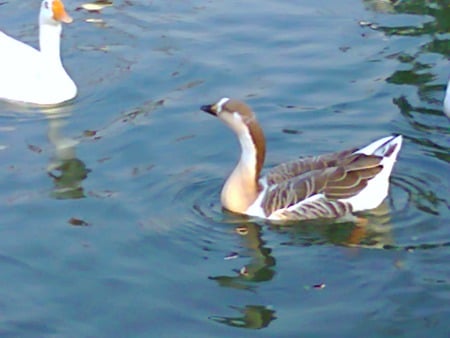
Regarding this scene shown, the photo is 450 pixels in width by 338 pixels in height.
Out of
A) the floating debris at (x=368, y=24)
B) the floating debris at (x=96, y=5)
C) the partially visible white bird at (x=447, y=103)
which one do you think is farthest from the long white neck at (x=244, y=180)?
the floating debris at (x=96, y=5)

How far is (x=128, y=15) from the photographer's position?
1402 cm

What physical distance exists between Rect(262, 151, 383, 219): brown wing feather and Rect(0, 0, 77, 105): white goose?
3.12 meters

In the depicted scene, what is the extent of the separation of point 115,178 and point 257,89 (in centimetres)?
224

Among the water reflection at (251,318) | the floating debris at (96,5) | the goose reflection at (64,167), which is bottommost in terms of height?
the goose reflection at (64,167)

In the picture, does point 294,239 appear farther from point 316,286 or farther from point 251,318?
point 251,318

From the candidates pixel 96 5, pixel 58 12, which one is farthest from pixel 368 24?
pixel 58 12

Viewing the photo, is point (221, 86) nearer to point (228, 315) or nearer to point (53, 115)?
point (53, 115)

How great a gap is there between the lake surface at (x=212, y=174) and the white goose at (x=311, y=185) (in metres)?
0.13

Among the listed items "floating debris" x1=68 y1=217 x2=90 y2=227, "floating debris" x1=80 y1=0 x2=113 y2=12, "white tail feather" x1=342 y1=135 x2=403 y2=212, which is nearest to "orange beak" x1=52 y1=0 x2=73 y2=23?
"floating debris" x1=80 y1=0 x2=113 y2=12

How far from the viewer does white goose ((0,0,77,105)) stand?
12078 millimetres

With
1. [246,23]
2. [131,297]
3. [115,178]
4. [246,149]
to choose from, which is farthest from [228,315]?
[246,23]

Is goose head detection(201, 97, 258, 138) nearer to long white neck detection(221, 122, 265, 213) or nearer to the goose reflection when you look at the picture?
long white neck detection(221, 122, 265, 213)

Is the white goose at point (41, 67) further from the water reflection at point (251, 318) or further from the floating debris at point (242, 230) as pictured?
the water reflection at point (251, 318)

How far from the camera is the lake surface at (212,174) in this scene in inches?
337
